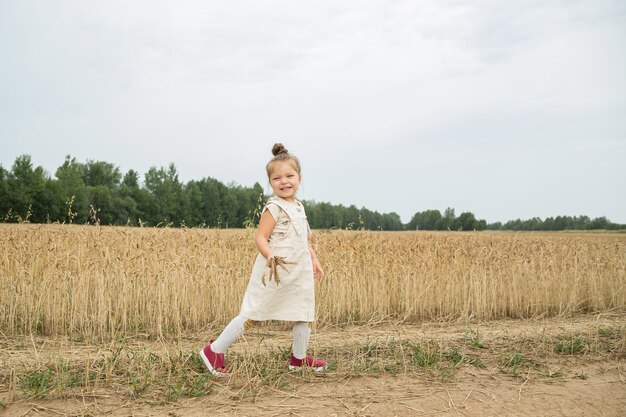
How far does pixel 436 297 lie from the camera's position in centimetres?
843

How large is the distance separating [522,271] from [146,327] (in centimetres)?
666

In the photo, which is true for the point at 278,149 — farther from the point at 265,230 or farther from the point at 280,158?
the point at 265,230

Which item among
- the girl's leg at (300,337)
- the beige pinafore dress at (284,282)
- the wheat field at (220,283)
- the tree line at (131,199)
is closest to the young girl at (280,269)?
the beige pinafore dress at (284,282)

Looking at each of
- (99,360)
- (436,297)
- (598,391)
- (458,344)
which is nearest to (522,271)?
(436,297)

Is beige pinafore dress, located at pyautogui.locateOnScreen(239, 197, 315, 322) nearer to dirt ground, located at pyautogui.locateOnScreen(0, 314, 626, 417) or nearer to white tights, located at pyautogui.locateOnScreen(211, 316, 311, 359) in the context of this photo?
white tights, located at pyautogui.locateOnScreen(211, 316, 311, 359)

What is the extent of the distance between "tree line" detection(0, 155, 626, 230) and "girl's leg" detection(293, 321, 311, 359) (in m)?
30.8

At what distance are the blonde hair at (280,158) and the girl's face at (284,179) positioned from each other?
0.08 ft

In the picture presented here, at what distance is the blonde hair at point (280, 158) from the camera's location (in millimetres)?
4199

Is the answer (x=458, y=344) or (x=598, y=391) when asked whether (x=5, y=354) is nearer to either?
(x=458, y=344)

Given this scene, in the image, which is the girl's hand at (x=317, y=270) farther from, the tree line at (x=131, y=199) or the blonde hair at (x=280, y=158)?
the tree line at (x=131, y=199)

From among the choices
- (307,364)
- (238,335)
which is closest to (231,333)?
(238,335)

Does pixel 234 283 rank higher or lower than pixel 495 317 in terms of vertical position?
higher

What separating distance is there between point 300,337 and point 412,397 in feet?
3.42

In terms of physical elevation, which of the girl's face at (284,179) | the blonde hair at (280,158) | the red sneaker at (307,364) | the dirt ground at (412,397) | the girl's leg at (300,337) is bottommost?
the dirt ground at (412,397)
